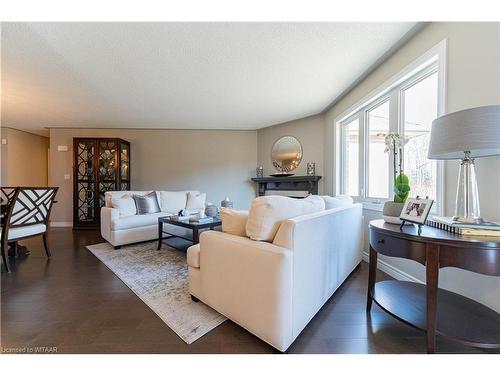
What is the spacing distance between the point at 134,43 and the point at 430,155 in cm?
258

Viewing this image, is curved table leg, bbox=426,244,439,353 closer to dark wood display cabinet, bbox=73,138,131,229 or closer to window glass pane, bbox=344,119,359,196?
window glass pane, bbox=344,119,359,196

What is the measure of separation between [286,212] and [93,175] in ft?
16.6

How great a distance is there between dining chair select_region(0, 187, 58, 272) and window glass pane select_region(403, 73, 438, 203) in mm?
4327

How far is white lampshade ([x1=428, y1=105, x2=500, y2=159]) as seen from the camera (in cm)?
101

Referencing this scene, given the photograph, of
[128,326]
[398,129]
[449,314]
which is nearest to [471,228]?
[449,314]

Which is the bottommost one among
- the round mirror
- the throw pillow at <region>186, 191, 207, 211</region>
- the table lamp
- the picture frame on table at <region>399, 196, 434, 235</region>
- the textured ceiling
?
the throw pillow at <region>186, 191, 207, 211</region>

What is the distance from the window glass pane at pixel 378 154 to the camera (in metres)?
2.59

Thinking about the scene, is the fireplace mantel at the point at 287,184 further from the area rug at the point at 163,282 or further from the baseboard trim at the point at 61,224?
the baseboard trim at the point at 61,224

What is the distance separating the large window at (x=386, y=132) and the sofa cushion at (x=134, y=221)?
10.9 feet

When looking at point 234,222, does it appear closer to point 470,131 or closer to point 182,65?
point 470,131

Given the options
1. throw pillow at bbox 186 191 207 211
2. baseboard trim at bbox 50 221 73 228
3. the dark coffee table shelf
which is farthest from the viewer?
baseboard trim at bbox 50 221 73 228

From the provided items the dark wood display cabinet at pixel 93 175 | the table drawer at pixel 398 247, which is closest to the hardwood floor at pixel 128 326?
the table drawer at pixel 398 247

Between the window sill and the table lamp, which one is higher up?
the table lamp

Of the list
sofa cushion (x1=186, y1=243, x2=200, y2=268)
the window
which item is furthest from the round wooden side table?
sofa cushion (x1=186, y1=243, x2=200, y2=268)
